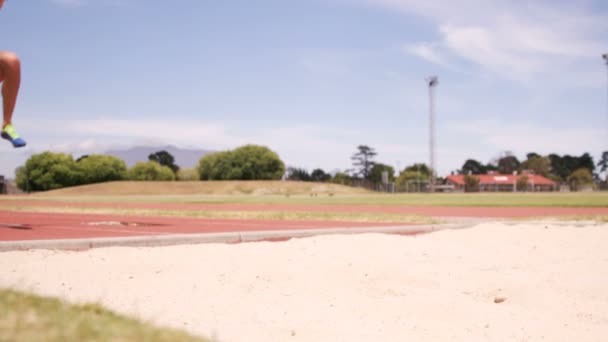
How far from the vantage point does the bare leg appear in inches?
167

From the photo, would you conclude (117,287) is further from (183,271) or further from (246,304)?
(246,304)

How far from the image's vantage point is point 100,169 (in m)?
95.1

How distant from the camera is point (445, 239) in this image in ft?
31.0

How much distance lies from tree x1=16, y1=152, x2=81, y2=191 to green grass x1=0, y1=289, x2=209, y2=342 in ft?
313

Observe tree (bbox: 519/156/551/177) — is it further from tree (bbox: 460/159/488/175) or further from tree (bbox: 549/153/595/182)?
tree (bbox: 549/153/595/182)

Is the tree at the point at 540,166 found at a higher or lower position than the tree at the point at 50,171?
higher

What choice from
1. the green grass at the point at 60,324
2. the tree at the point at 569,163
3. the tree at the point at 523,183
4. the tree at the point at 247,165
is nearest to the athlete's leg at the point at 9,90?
the green grass at the point at 60,324

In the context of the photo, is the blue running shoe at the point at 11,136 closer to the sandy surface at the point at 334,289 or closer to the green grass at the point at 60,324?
the sandy surface at the point at 334,289

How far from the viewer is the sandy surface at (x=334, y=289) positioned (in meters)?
4.46

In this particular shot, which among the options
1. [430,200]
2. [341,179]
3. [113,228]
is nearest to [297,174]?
[341,179]

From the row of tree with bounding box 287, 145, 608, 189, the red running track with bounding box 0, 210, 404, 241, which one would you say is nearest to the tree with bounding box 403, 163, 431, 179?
the row of tree with bounding box 287, 145, 608, 189

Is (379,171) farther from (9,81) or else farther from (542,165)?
(9,81)

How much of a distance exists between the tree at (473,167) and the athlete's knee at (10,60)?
177 meters

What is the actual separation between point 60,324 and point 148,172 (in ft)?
348
